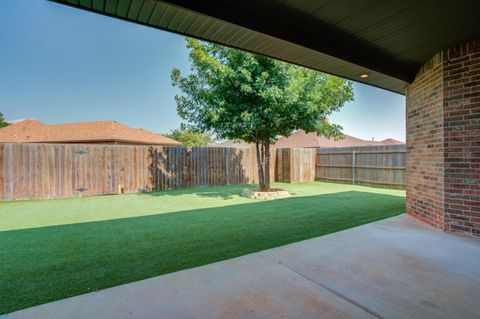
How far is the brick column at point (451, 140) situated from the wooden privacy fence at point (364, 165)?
617cm

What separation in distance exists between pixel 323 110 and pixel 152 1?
678 cm

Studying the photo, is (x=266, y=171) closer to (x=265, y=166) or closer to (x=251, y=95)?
(x=265, y=166)

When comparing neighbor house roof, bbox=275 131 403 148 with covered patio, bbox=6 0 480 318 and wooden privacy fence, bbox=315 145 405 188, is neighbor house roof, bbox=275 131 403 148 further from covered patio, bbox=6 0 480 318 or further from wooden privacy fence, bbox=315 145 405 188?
covered patio, bbox=6 0 480 318

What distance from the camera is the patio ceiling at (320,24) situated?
7.91 feet

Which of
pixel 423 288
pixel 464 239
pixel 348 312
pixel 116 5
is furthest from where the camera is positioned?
pixel 464 239

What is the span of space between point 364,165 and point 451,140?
25.1 ft

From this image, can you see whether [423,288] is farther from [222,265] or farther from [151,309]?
[151,309]

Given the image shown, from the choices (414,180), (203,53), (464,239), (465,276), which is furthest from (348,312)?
(203,53)

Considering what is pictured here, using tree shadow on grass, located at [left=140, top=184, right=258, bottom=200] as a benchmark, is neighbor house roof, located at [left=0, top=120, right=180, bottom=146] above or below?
above

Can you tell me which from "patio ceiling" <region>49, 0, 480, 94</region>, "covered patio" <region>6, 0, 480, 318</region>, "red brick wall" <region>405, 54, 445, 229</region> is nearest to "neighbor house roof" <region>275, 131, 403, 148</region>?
"red brick wall" <region>405, 54, 445, 229</region>

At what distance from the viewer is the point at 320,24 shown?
2.88 meters

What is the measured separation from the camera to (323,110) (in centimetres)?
806

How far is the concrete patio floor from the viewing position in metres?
1.80

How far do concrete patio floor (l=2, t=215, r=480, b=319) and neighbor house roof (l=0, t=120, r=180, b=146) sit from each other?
47.6 ft
